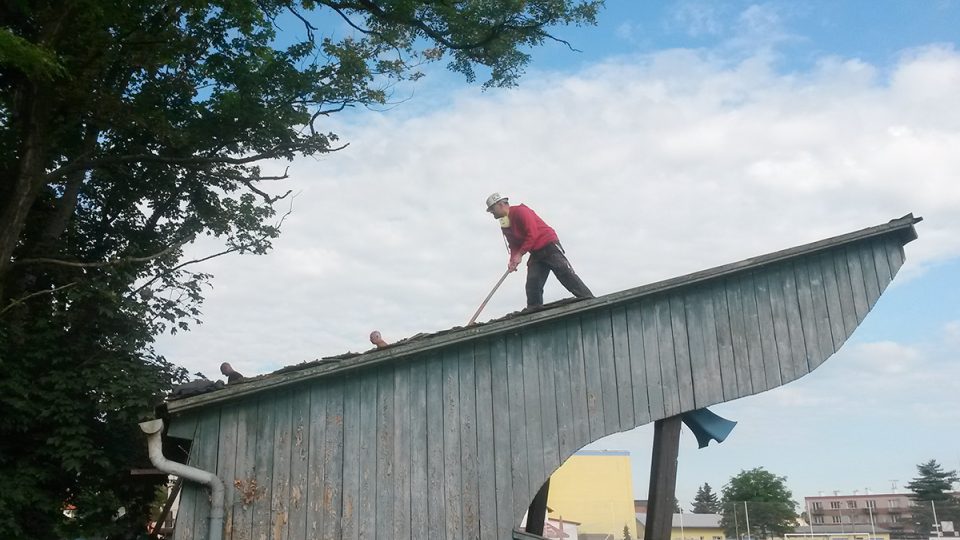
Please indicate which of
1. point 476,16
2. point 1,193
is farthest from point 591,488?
point 1,193

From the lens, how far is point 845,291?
300 inches

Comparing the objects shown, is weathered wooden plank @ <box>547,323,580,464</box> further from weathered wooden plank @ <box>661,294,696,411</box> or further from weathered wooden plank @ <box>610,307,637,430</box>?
weathered wooden plank @ <box>661,294,696,411</box>

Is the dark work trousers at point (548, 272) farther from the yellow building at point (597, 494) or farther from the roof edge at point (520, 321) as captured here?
the yellow building at point (597, 494)

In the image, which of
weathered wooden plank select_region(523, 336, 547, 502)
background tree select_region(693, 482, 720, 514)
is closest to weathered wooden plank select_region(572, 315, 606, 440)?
weathered wooden plank select_region(523, 336, 547, 502)

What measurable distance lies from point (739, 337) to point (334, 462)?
397 cm

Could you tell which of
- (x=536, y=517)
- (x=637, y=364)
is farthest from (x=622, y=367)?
(x=536, y=517)

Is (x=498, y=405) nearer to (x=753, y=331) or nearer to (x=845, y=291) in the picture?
(x=753, y=331)

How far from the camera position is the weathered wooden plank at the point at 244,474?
6805 mm

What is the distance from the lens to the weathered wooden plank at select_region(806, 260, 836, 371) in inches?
295

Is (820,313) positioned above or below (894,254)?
below

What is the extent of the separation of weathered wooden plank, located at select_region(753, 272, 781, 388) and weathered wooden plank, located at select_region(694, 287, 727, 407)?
1.22 feet

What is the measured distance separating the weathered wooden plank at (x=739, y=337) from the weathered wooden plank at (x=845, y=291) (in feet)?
3.16

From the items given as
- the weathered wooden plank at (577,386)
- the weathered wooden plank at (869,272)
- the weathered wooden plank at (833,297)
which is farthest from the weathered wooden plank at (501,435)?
the weathered wooden plank at (869,272)

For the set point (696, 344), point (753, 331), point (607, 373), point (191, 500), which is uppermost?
point (753, 331)
